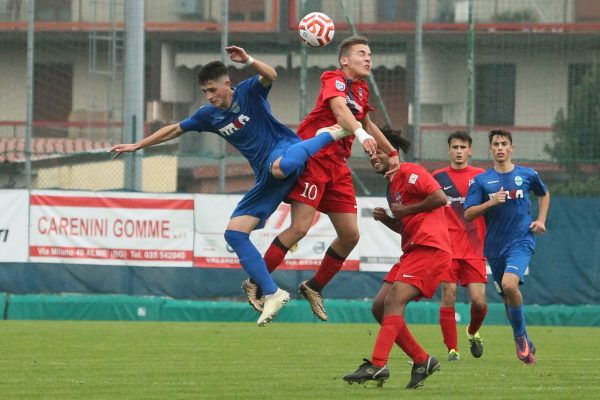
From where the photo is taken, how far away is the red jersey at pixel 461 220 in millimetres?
15531

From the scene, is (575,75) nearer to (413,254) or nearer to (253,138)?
(253,138)

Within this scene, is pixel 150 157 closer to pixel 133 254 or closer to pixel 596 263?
pixel 133 254

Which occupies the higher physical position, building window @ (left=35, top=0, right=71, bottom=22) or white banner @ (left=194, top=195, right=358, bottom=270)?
building window @ (left=35, top=0, right=71, bottom=22)

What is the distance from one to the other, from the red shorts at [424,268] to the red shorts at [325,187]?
3.86ft

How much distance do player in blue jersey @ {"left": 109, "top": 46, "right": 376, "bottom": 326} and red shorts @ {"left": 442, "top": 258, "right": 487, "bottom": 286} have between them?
3850 mm

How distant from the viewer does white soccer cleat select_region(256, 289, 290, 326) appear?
1153 cm

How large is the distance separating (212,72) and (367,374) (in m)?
3.13

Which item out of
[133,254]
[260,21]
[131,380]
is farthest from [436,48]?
[131,380]

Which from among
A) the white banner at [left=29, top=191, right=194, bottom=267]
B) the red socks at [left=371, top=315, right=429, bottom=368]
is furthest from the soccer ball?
the white banner at [left=29, top=191, right=194, bottom=267]

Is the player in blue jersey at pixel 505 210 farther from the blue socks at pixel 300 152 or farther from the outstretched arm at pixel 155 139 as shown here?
the outstretched arm at pixel 155 139

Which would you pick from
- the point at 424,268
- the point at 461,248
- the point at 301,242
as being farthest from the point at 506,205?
the point at 301,242

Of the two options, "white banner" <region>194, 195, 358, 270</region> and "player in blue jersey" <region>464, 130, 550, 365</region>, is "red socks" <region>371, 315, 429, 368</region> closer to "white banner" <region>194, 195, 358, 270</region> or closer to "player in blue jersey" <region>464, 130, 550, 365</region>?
"player in blue jersey" <region>464, 130, 550, 365</region>

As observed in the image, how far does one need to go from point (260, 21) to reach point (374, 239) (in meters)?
4.63

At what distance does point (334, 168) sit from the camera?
1227cm
